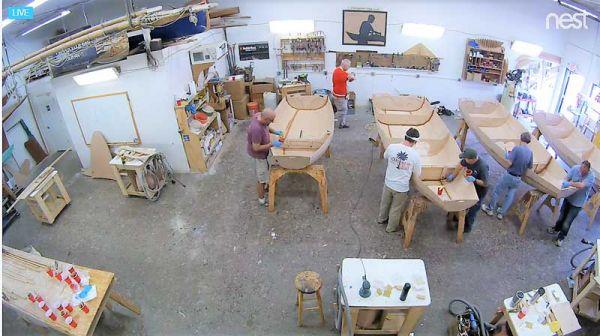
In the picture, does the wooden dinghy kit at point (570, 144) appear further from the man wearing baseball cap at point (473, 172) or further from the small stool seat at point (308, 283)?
the small stool seat at point (308, 283)

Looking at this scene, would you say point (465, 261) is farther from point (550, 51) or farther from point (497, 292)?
point (550, 51)

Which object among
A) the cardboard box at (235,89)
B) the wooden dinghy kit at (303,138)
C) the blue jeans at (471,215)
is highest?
the cardboard box at (235,89)

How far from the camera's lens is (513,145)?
21.6 feet

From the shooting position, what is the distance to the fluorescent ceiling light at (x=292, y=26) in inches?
366

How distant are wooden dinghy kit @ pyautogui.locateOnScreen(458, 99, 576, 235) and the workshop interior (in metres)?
0.04

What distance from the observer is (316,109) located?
787cm

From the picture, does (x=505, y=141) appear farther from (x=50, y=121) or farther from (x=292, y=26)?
(x=50, y=121)

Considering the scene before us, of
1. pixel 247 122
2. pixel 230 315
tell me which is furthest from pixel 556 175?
pixel 247 122

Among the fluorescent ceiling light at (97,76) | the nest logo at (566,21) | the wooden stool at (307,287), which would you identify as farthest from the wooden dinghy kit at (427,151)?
Result: the fluorescent ceiling light at (97,76)

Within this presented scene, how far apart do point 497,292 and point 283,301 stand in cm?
284

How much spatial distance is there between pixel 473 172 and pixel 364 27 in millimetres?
5291

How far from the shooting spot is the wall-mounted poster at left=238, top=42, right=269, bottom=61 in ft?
31.6

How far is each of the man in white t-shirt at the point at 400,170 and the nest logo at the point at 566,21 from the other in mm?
5247

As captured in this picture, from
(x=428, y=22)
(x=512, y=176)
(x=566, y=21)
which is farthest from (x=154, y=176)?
(x=566, y=21)
